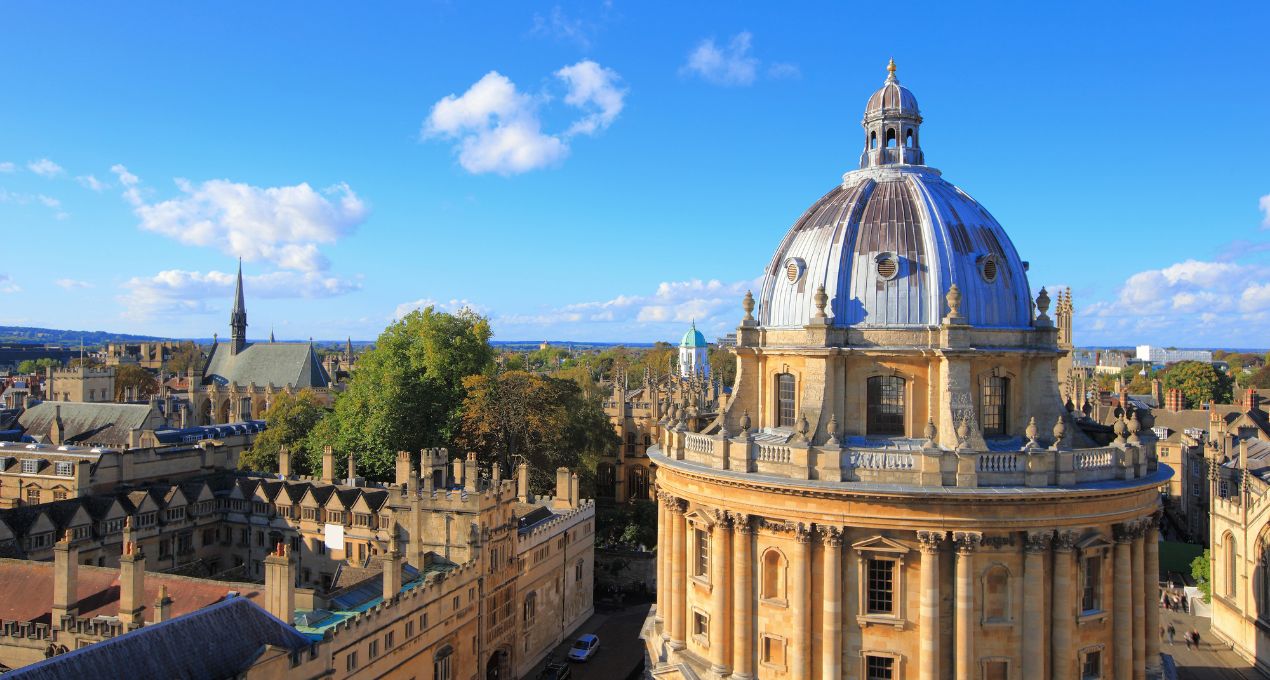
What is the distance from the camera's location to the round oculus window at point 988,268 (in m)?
28.4

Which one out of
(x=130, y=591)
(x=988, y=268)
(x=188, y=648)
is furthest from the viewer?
(x=988, y=268)

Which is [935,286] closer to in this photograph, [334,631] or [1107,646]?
[1107,646]

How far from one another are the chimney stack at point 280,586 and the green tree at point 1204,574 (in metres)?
46.3

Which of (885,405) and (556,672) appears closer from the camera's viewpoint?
→ (885,405)

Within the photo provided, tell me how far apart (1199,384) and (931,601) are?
367ft

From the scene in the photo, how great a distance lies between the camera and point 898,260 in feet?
92.8

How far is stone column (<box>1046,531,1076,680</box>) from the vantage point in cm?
2470

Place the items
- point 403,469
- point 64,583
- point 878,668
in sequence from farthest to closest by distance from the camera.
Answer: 1. point 403,469
2. point 64,583
3. point 878,668

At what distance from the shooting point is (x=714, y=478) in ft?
88.4

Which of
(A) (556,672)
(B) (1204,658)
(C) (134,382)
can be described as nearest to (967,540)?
(A) (556,672)

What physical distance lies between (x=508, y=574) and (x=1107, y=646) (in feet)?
73.8

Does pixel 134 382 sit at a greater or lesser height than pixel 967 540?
greater

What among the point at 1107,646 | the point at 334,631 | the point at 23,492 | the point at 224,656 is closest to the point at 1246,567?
the point at 1107,646

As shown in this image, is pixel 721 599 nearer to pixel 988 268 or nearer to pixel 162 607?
pixel 988 268
